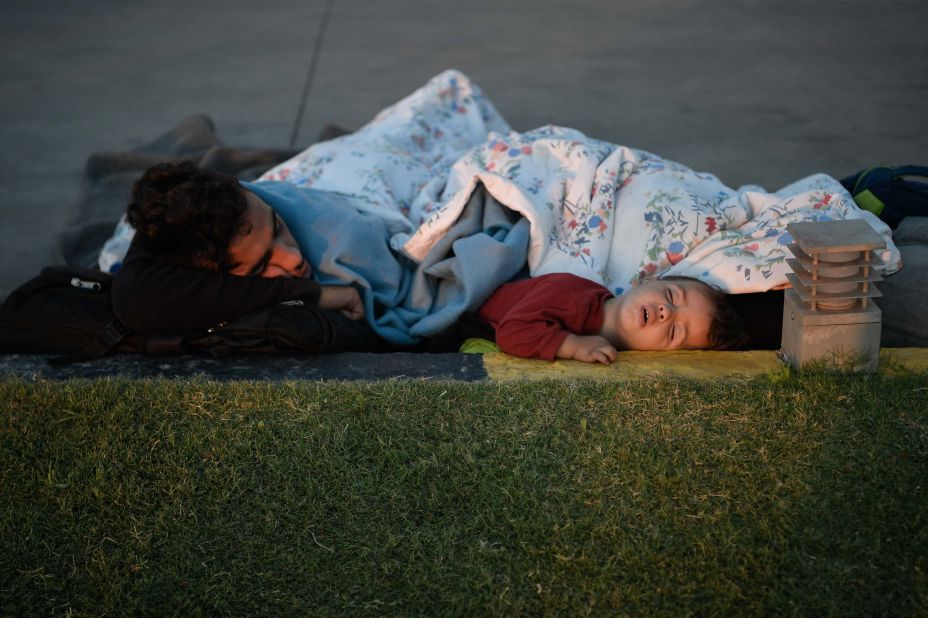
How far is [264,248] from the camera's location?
9.41 feet

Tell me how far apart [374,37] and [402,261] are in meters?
3.72

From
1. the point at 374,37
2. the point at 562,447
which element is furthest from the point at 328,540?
the point at 374,37

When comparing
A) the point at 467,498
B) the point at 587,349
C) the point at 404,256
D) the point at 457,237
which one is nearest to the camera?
the point at 467,498

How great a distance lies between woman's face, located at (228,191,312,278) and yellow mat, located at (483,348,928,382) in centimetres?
69

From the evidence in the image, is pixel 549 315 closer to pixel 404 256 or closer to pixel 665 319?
pixel 665 319

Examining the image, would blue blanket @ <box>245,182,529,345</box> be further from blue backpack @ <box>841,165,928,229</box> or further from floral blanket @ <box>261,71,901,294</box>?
blue backpack @ <box>841,165,928,229</box>

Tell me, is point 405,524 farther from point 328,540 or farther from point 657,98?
point 657,98

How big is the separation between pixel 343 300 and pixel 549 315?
0.65m

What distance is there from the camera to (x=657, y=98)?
5320 mm

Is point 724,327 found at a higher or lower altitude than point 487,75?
lower

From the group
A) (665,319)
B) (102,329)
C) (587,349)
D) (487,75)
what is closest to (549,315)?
(587,349)

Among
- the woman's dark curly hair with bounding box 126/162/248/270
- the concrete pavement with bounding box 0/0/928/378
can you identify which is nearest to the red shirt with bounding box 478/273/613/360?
the woman's dark curly hair with bounding box 126/162/248/270

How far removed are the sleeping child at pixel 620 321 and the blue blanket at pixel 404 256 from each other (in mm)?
219

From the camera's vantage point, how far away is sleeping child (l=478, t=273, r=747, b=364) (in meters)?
2.59
